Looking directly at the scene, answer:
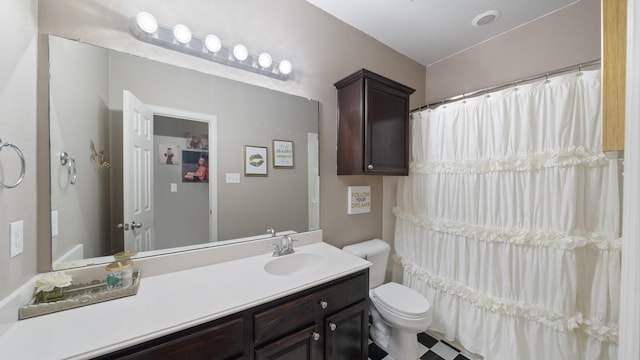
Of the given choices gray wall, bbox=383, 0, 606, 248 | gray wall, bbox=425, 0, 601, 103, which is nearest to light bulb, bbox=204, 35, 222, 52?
gray wall, bbox=383, 0, 606, 248

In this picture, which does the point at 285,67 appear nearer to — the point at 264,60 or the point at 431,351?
the point at 264,60

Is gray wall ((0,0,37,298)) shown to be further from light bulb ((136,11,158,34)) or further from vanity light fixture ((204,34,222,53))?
vanity light fixture ((204,34,222,53))

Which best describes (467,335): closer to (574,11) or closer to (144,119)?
(574,11)

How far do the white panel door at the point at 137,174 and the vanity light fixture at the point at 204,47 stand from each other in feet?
1.08

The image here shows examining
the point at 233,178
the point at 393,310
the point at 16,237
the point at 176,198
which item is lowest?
the point at 393,310

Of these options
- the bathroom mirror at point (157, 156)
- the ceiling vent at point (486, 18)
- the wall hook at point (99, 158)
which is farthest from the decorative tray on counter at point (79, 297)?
the ceiling vent at point (486, 18)

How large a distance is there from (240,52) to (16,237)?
4.26 ft

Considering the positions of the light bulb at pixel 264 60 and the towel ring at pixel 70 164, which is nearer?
the towel ring at pixel 70 164

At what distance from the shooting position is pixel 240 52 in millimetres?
1395

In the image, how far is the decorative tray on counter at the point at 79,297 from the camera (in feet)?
2.66

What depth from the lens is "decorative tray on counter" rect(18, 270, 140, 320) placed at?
2.66ft

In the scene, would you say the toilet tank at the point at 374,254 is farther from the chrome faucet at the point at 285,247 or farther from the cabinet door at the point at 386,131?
the cabinet door at the point at 386,131

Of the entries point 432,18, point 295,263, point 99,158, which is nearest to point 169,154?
point 99,158

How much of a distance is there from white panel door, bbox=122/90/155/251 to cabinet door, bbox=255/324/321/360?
0.79m
